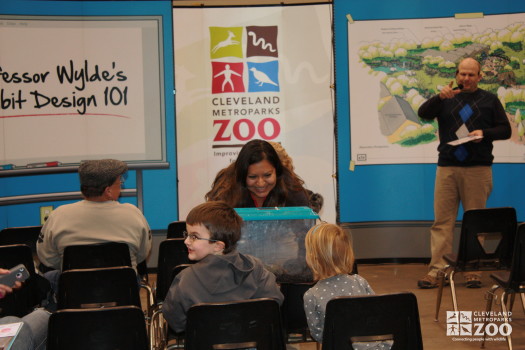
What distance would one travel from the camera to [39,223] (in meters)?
7.19

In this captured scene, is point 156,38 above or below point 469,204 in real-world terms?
above

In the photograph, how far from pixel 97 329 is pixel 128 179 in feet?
15.0

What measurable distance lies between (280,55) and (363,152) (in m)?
1.41

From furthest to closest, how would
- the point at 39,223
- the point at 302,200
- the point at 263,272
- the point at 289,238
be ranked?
the point at 39,223 → the point at 302,200 → the point at 289,238 → the point at 263,272

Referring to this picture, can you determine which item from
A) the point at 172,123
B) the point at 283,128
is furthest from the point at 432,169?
the point at 172,123

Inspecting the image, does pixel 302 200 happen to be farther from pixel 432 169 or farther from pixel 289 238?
pixel 432 169

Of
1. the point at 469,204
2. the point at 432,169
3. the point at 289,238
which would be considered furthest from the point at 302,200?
the point at 432,169

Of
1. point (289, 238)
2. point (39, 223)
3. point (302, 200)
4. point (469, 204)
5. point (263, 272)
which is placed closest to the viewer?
point (263, 272)

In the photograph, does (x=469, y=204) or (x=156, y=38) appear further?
(x=156, y=38)

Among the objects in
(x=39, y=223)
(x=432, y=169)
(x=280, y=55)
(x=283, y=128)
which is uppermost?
(x=280, y=55)

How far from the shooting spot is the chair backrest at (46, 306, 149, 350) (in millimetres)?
2891

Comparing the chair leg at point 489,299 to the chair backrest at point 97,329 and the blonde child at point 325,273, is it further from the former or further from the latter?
the chair backrest at point 97,329

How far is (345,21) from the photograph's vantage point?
7484mm

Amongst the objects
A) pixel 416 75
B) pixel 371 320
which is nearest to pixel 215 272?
pixel 371 320
